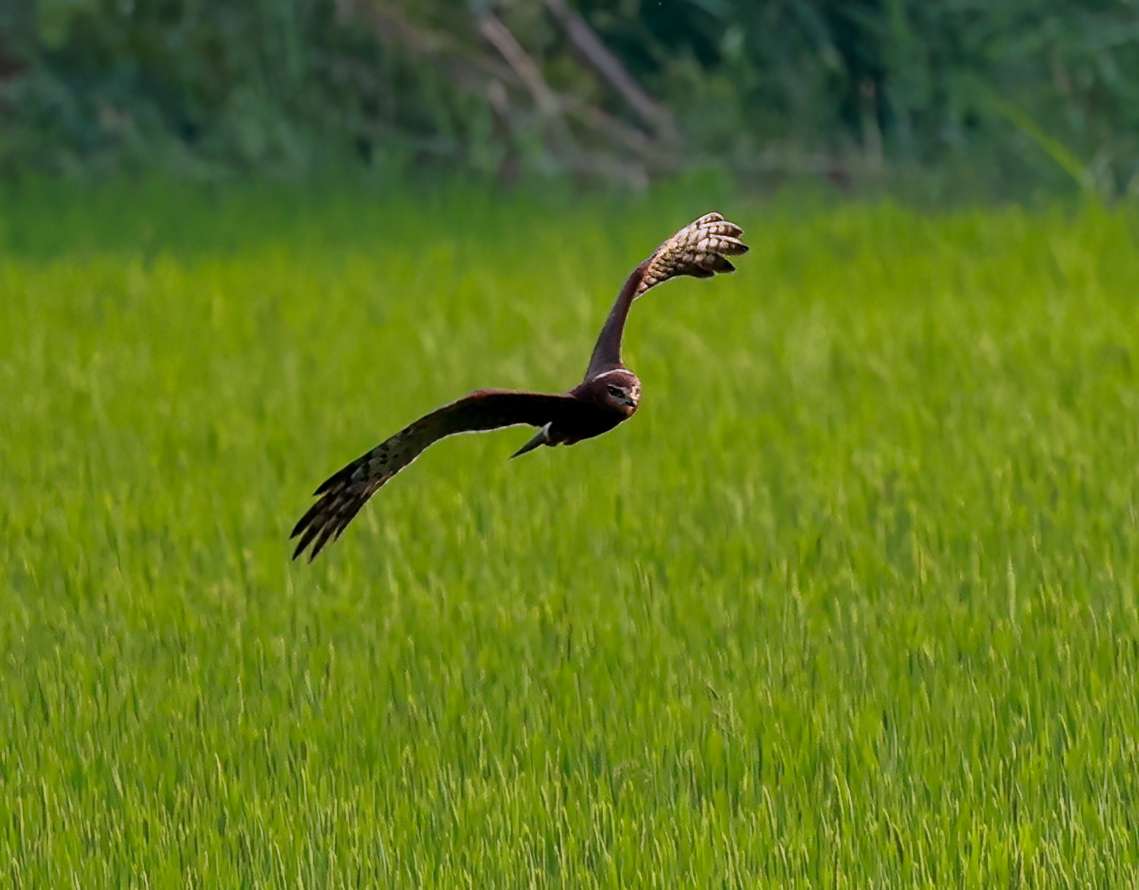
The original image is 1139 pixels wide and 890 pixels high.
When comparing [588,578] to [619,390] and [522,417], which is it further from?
[619,390]

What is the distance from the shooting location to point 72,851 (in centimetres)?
406

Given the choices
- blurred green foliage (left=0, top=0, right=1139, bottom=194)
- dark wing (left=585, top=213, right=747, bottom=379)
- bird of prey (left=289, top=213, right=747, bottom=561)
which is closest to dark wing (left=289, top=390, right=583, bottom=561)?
bird of prey (left=289, top=213, right=747, bottom=561)

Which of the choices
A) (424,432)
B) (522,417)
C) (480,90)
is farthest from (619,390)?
(480,90)

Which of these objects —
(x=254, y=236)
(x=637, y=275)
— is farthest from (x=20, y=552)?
(x=254, y=236)

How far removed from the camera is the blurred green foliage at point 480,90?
11.6 m

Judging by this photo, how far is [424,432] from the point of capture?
9.84ft

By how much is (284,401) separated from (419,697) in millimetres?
2852

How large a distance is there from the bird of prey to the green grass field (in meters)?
0.92

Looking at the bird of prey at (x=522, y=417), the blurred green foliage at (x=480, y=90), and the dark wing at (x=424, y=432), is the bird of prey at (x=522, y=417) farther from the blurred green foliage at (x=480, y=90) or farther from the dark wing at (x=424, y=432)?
the blurred green foliage at (x=480, y=90)

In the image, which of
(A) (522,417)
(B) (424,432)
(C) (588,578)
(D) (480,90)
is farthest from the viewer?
(D) (480,90)

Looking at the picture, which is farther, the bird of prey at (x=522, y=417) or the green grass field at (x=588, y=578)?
the green grass field at (x=588, y=578)

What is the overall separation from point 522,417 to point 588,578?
2753 mm

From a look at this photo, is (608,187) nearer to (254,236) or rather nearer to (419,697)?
(254,236)

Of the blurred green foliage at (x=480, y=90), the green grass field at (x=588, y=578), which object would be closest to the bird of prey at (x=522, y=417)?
the green grass field at (x=588, y=578)
